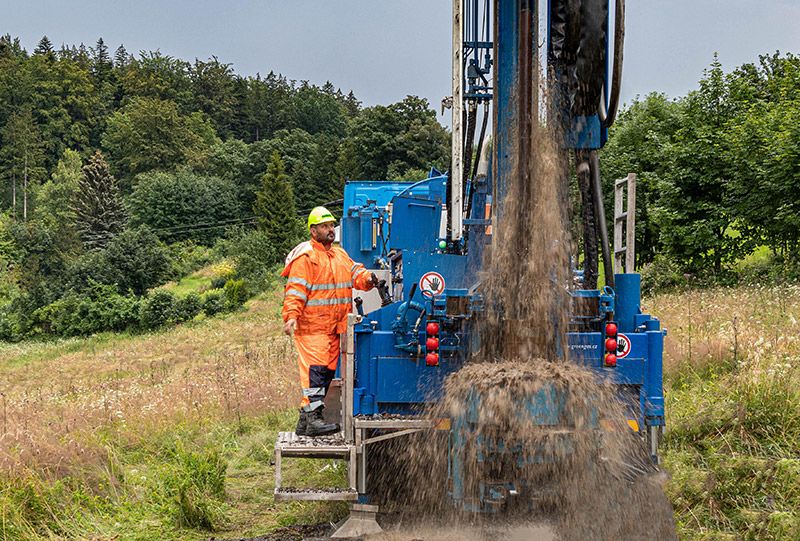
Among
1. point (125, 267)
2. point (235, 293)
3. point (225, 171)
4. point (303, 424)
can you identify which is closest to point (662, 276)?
point (303, 424)

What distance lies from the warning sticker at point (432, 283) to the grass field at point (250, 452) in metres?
1.85

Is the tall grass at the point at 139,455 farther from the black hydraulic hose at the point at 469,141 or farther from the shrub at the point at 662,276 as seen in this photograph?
the shrub at the point at 662,276

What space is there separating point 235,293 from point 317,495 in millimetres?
34622

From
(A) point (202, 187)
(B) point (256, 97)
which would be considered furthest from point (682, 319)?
(B) point (256, 97)

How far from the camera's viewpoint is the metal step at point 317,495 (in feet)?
15.1

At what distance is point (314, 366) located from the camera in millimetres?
5270

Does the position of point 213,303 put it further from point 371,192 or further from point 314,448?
point 314,448

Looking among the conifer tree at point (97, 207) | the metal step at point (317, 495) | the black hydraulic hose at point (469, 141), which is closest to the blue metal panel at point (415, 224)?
the black hydraulic hose at point (469, 141)

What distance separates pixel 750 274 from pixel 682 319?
6.52 metres

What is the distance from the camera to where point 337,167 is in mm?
58938

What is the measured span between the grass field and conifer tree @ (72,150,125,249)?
5489 cm

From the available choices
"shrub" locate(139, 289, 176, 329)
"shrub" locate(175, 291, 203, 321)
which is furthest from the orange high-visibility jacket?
"shrub" locate(175, 291, 203, 321)

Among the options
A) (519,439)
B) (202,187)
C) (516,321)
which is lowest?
(519,439)

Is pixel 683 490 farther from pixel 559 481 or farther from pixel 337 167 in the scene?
pixel 337 167
